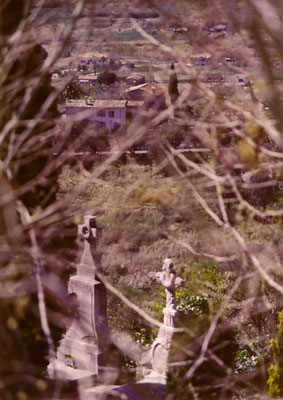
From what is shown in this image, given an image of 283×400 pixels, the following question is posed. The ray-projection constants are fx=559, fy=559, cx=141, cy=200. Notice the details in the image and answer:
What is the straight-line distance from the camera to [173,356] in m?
4.40

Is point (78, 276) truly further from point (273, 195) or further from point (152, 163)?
point (273, 195)

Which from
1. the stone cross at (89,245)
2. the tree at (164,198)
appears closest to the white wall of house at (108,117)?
the tree at (164,198)

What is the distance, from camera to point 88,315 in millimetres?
5855

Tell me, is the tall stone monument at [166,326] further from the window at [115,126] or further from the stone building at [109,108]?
the window at [115,126]

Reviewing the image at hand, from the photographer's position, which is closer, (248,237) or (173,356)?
(173,356)

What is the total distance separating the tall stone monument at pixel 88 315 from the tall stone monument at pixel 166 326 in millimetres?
913

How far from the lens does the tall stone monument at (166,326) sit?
475cm

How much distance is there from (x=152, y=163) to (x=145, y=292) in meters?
3.31

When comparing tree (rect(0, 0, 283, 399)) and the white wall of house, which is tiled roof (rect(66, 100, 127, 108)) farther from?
tree (rect(0, 0, 283, 399))

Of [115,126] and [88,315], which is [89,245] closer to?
[88,315]

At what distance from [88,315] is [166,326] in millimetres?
1284

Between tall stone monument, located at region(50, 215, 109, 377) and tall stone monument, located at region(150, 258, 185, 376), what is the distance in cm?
91

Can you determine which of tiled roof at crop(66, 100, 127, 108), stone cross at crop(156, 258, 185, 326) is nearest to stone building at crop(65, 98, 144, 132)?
tiled roof at crop(66, 100, 127, 108)

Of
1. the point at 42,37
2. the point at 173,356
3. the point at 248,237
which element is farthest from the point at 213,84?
the point at 248,237
